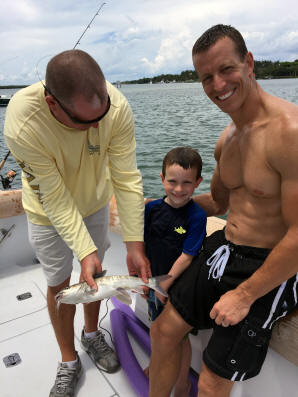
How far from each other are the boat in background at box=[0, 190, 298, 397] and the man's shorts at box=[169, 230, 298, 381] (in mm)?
147

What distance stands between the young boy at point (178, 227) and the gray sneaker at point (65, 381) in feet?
2.32

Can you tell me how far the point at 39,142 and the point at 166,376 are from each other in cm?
149

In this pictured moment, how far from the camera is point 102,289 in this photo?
1.73m

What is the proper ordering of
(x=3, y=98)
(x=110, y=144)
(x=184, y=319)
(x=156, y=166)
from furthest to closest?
(x=3, y=98) → (x=156, y=166) → (x=110, y=144) → (x=184, y=319)

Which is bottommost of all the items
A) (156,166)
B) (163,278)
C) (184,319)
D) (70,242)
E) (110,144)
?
(156,166)

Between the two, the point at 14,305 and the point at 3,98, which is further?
the point at 3,98

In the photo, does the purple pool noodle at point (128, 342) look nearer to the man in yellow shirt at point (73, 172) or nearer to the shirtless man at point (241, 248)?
the man in yellow shirt at point (73, 172)

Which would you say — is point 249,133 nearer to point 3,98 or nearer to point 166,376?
point 166,376

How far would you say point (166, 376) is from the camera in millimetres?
1874

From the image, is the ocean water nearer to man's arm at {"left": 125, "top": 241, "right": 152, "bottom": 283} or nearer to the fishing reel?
the fishing reel

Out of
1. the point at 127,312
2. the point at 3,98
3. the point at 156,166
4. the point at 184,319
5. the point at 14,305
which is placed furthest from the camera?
the point at 3,98

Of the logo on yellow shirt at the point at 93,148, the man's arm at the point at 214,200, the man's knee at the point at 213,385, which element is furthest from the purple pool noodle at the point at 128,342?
the logo on yellow shirt at the point at 93,148

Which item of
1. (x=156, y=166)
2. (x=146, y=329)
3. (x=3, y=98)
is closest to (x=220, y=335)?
(x=146, y=329)

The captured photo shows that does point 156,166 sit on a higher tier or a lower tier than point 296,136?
lower
